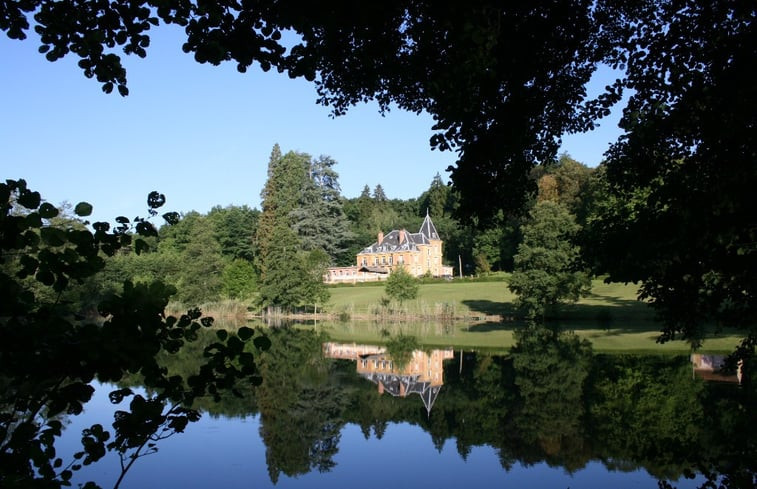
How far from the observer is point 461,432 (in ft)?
37.8

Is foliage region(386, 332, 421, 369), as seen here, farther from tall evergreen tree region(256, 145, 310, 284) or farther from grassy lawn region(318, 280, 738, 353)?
tall evergreen tree region(256, 145, 310, 284)

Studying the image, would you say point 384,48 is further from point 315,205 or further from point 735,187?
point 315,205

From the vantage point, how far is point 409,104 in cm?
750

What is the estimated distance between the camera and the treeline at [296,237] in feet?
138

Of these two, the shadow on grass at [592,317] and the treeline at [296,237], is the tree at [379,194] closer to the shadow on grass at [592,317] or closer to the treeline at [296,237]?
the treeline at [296,237]

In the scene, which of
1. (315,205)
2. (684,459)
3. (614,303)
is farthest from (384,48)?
(315,205)

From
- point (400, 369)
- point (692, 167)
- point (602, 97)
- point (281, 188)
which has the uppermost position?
point (281, 188)

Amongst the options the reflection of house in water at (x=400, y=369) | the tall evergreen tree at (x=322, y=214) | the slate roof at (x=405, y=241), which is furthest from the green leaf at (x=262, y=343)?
the slate roof at (x=405, y=241)

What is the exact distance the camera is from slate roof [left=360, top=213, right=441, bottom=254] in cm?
7150

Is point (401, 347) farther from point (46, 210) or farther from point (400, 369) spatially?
point (46, 210)

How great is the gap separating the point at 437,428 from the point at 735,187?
25.9 feet

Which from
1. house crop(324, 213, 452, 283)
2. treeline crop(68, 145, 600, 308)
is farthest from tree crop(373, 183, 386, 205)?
house crop(324, 213, 452, 283)

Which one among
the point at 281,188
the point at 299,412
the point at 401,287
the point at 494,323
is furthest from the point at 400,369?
the point at 281,188

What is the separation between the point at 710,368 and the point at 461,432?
9.84 m
